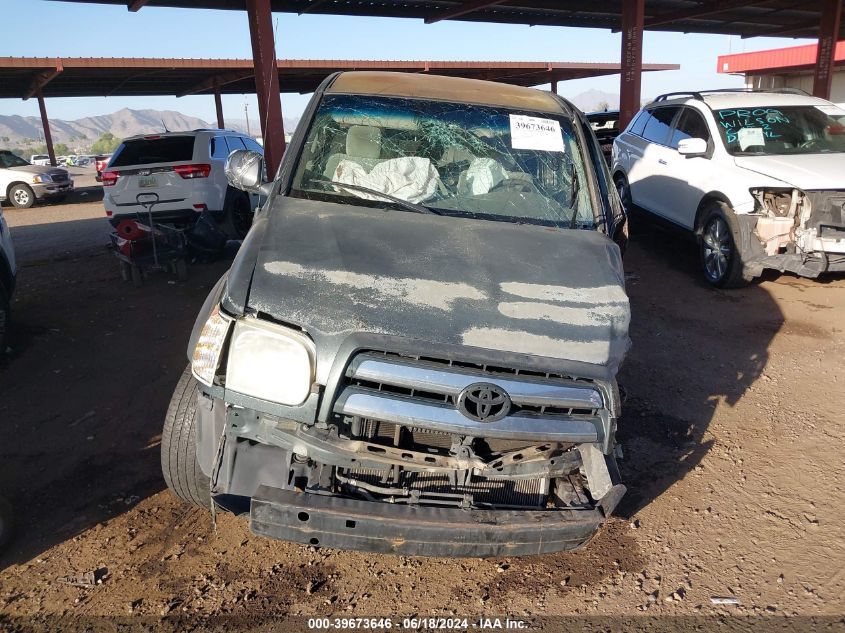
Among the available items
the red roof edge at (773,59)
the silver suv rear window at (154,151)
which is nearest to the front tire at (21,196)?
the silver suv rear window at (154,151)

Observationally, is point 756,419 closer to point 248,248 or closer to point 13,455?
point 248,248

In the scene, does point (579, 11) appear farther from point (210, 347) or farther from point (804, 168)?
point (210, 347)

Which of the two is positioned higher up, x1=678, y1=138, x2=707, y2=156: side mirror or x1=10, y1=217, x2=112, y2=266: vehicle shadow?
x1=678, y1=138, x2=707, y2=156: side mirror

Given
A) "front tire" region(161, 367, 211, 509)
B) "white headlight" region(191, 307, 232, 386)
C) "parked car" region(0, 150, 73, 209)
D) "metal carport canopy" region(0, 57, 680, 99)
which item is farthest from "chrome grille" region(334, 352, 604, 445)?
"parked car" region(0, 150, 73, 209)

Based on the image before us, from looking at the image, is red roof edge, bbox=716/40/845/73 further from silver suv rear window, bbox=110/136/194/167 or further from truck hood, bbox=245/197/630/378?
truck hood, bbox=245/197/630/378

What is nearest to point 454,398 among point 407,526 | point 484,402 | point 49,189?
point 484,402

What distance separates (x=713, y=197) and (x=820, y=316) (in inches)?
66.5

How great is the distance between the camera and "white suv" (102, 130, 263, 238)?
8.50 meters

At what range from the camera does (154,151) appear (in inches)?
353

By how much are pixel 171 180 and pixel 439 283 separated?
7167 millimetres

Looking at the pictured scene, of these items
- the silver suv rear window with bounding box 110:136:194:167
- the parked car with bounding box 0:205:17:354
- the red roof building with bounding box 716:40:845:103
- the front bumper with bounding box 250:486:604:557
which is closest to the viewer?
the front bumper with bounding box 250:486:604:557

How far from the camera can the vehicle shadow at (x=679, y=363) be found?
3.81 metres

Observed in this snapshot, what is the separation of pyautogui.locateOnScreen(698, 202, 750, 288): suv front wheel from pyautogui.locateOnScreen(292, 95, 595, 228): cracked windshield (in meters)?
3.76

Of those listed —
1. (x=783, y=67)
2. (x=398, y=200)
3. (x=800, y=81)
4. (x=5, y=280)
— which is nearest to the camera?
(x=398, y=200)
